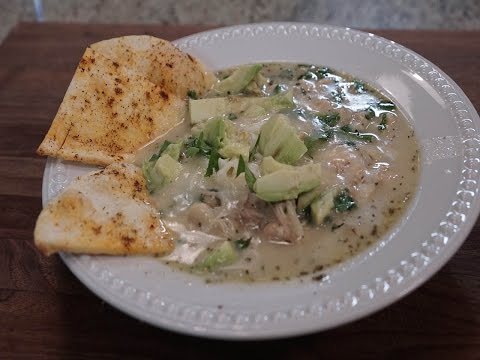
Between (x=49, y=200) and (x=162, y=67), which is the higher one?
(x=162, y=67)

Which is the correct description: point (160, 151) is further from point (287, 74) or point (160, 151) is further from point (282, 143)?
point (287, 74)

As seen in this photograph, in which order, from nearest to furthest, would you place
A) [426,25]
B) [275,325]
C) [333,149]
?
[275,325] < [333,149] < [426,25]

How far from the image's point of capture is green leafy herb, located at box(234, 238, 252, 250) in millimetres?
2016

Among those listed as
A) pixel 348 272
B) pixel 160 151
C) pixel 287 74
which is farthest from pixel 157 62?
pixel 348 272

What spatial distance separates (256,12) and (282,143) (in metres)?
2.94

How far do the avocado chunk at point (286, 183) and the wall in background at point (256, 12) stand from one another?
9.16 feet

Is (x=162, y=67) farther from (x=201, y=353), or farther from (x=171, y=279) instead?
(x=201, y=353)

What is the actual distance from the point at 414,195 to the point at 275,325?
0.84m

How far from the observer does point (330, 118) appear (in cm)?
258

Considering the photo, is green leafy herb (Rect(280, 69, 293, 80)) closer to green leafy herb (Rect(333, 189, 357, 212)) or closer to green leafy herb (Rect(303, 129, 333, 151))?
green leafy herb (Rect(303, 129, 333, 151))

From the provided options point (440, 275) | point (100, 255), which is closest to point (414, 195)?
point (440, 275)

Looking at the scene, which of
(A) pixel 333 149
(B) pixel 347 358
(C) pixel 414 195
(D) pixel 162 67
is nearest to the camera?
(B) pixel 347 358

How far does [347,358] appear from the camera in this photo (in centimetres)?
176

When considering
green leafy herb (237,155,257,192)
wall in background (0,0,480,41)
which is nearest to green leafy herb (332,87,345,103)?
green leafy herb (237,155,257,192)
